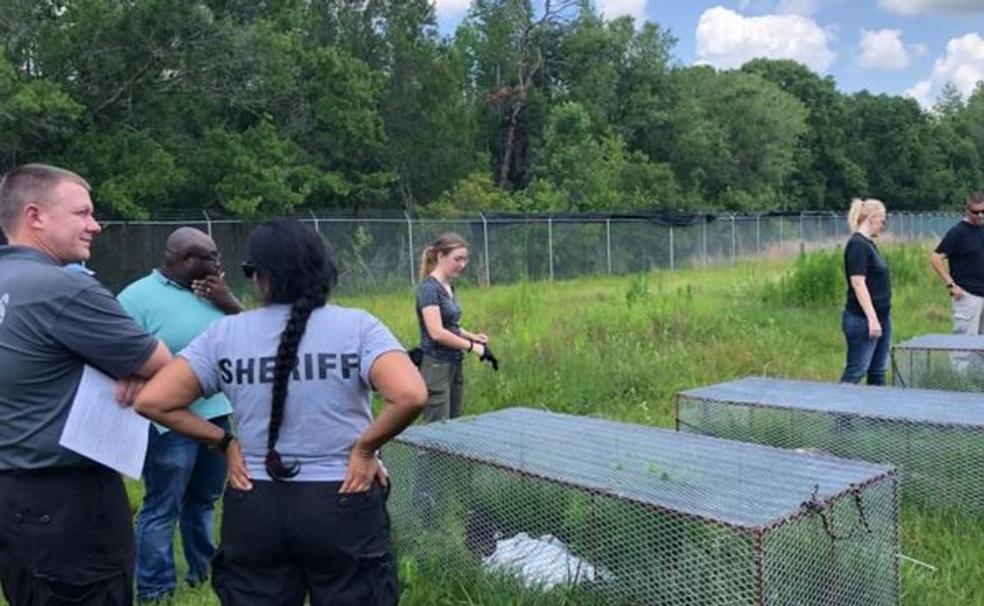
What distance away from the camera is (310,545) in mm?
2369

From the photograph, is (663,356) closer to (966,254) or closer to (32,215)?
(966,254)

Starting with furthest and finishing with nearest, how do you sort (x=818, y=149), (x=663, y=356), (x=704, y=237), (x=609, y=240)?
1. (x=818, y=149)
2. (x=704, y=237)
3. (x=609, y=240)
4. (x=663, y=356)

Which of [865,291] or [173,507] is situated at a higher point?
[865,291]

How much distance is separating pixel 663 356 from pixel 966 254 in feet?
8.80

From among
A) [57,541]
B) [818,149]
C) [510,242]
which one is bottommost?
[510,242]

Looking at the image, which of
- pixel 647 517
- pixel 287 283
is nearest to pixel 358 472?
pixel 287 283

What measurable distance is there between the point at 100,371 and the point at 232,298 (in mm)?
1313

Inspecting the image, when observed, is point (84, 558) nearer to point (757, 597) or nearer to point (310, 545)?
point (310, 545)

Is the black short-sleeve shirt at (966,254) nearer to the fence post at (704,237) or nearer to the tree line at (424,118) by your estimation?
the tree line at (424,118)

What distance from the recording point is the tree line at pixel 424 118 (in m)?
19.3

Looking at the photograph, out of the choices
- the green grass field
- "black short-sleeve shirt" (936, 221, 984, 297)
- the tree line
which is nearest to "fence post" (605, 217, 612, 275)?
the tree line

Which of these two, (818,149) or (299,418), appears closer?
(299,418)

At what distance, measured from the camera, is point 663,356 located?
866 cm

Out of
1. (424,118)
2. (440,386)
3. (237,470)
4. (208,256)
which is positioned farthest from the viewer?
(424,118)
